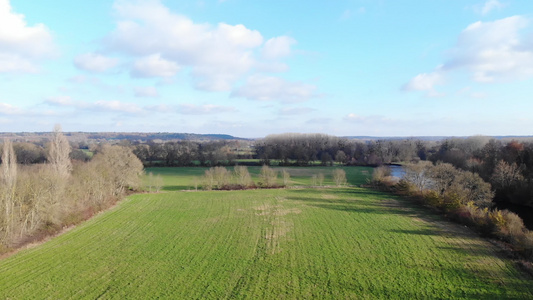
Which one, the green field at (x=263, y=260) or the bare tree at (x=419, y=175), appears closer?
the green field at (x=263, y=260)

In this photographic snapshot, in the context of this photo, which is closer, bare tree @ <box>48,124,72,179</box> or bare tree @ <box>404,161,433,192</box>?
bare tree @ <box>48,124,72,179</box>

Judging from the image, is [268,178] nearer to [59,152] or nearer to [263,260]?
[59,152]

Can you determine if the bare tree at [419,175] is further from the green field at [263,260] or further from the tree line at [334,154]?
the green field at [263,260]

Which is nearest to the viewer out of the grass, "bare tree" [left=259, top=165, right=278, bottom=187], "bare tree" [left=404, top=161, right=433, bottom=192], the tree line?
"bare tree" [left=404, top=161, right=433, bottom=192]

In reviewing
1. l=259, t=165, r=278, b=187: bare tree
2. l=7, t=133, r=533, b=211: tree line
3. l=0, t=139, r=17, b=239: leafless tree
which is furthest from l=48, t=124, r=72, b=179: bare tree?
l=259, t=165, r=278, b=187: bare tree

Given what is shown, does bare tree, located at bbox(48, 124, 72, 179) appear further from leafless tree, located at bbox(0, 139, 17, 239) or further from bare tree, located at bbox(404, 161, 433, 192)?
bare tree, located at bbox(404, 161, 433, 192)

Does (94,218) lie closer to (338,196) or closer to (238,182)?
(238,182)

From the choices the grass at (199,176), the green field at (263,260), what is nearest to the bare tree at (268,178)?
the grass at (199,176)

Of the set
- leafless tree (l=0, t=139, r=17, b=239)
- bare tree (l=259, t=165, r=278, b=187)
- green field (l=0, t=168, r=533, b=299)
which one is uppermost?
leafless tree (l=0, t=139, r=17, b=239)
